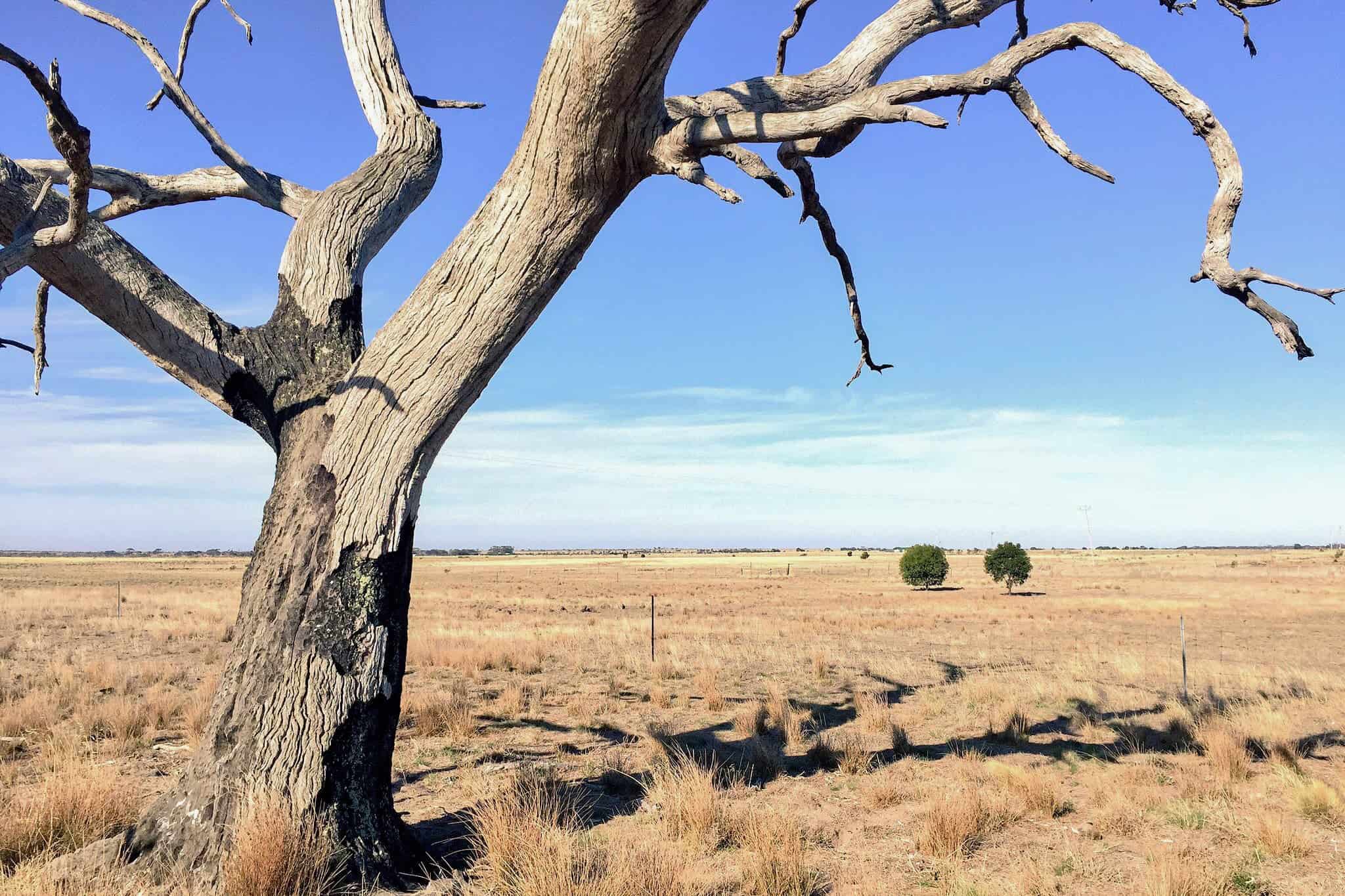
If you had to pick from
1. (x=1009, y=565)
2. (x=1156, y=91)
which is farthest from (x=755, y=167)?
(x=1009, y=565)

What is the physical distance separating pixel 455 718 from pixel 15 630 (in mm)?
17003

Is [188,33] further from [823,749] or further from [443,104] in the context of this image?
[823,749]

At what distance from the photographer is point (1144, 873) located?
5324 millimetres

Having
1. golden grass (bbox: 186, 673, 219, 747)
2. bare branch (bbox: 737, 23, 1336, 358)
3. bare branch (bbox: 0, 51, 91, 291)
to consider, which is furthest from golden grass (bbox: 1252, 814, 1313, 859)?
golden grass (bbox: 186, 673, 219, 747)

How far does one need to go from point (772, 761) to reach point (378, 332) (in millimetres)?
6092

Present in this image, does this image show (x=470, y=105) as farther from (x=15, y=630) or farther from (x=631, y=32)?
(x=15, y=630)

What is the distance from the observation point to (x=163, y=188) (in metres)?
5.26

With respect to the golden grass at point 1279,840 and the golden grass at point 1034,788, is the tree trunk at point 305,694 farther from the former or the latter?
the golden grass at point 1279,840

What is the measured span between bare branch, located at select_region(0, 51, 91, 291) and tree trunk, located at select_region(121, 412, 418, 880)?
62.0 inches

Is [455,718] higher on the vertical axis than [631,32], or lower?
lower

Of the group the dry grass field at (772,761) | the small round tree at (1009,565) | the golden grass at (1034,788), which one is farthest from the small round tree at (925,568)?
the golden grass at (1034,788)

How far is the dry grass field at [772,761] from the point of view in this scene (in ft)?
16.8

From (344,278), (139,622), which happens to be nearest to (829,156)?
(344,278)

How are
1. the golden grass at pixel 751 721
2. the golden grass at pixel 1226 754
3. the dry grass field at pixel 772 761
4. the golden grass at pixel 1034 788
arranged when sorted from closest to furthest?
the dry grass field at pixel 772 761 → the golden grass at pixel 1034 788 → the golden grass at pixel 1226 754 → the golden grass at pixel 751 721
